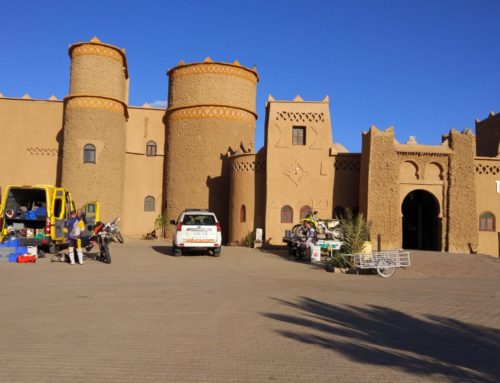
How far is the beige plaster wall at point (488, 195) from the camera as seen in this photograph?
890 inches

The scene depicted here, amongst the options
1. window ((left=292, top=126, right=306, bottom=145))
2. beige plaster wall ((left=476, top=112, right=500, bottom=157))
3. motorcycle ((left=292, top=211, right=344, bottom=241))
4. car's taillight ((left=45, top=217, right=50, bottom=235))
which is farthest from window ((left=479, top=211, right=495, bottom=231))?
car's taillight ((left=45, top=217, right=50, bottom=235))

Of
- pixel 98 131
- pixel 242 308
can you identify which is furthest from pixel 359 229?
pixel 98 131

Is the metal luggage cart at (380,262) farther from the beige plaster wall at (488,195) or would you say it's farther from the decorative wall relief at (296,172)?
the beige plaster wall at (488,195)

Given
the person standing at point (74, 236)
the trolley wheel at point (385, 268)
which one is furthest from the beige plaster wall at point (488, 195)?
the person standing at point (74, 236)

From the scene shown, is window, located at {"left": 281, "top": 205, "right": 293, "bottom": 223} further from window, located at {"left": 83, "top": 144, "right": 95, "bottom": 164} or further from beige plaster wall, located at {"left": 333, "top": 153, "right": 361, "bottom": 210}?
window, located at {"left": 83, "top": 144, "right": 95, "bottom": 164}

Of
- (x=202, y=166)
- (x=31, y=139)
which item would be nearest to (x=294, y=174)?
(x=202, y=166)

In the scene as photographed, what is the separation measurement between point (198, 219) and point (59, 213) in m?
5.45

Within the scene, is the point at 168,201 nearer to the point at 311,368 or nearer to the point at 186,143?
the point at 186,143

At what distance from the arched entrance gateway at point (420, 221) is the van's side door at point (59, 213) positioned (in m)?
16.3

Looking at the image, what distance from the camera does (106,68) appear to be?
3020 centimetres

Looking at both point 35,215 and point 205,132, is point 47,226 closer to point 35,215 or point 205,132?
point 35,215

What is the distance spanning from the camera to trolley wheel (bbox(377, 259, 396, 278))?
1361cm

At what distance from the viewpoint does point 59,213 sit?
742 inches

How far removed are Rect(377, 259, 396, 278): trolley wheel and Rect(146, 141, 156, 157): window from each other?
2214 centimetres
